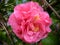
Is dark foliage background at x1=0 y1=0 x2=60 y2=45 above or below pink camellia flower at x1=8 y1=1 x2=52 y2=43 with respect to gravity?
below

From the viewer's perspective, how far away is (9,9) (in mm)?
743

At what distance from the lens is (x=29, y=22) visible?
0.52 metres

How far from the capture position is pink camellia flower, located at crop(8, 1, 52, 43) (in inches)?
20.1

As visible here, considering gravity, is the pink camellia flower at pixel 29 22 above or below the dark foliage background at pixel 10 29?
above

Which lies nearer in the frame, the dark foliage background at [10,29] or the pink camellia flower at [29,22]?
the pink camellia flower at [29,22]

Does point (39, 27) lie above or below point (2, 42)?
above

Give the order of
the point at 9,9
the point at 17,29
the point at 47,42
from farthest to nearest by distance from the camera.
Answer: the point at 9,9, the point at 47,42, the point at 17,29

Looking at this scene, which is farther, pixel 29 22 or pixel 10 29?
pixel 10 29

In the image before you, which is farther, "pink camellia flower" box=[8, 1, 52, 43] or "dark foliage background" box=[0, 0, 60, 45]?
"dark foliage background" box=[0, 0, 60, 45]

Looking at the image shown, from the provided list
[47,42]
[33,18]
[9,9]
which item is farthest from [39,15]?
[9,9]

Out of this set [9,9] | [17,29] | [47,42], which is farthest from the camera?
[9,9]

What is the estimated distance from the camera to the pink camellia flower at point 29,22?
1.68 ft

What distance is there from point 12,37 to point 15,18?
14cm

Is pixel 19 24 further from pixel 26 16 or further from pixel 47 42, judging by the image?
pixel 47 42
